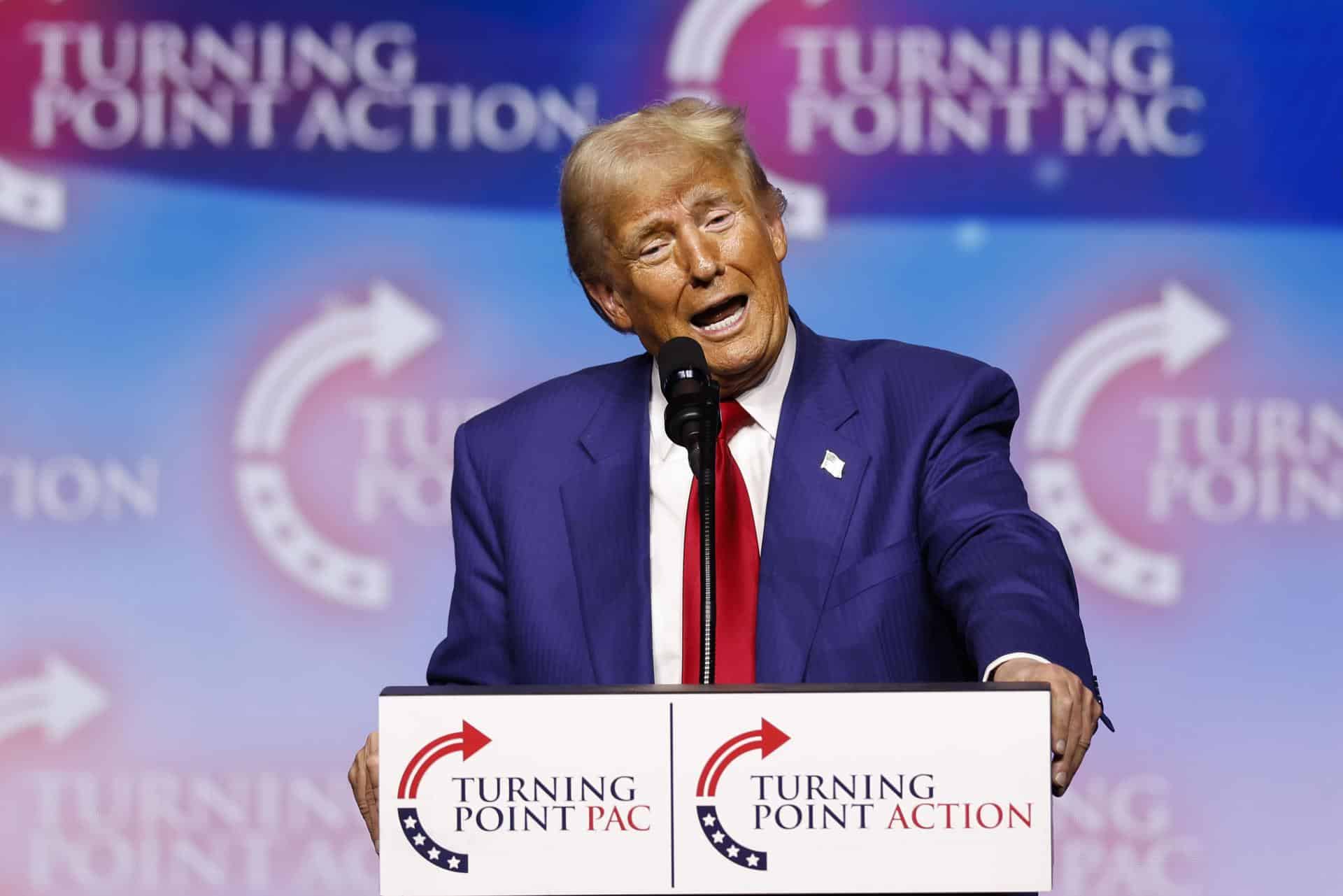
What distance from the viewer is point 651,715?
5.09ft

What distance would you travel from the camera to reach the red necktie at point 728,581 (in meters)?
2.16

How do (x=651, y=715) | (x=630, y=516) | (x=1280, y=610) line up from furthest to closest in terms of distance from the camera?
1. (x=1280, y=610)
2. (x=630, y=516)
3. (x=651, y=715)

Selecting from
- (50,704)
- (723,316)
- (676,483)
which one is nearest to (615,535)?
(676,483)

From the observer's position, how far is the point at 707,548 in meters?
1.83

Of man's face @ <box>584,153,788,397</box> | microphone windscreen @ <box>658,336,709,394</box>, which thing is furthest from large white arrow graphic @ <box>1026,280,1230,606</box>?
microphone windscreen @ <box>658,336,709,394</box>

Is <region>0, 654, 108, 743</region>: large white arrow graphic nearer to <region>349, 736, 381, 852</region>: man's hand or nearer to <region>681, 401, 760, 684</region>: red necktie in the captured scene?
<region>681, 401, 760, 684</region>: red necktie

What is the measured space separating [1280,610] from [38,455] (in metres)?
2.58

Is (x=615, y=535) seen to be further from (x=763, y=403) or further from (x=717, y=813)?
(x=717, y=813)

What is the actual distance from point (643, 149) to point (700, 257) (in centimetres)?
17

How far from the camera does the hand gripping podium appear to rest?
154 cm

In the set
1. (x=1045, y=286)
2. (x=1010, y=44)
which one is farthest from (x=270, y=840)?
(x=1010, y=44)

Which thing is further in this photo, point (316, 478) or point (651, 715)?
point (316, 478)

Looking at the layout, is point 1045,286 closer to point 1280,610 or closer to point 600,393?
point 1280,610

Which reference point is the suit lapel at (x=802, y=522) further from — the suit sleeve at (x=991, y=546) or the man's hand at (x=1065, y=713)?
the man's hand at (x=1065, y=713)
